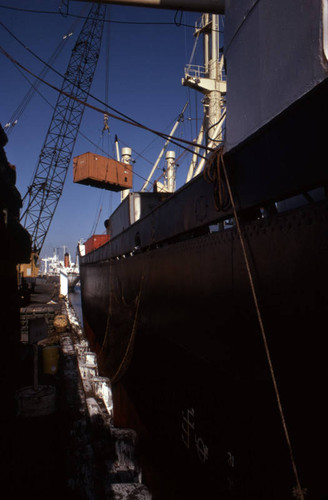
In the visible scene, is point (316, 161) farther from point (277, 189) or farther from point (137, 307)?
point (137, 307)

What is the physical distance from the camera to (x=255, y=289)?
3.40 metres

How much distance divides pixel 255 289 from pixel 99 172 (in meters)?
18.7

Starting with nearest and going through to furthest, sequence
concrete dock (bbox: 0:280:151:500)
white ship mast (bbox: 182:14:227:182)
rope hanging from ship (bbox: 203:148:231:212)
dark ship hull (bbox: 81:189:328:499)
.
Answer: dark ship hull (bbox: 81:189:328:499)
concrete dock (bbox: 0:280:151:500)
rope hanging from ship (bbox: 203:148:231:212)
white ship mast (bbox: 182:14:227:182)

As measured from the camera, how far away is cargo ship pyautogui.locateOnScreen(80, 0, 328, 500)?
270cm

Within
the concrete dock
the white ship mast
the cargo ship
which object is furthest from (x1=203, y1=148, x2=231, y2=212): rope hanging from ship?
the white ship mast

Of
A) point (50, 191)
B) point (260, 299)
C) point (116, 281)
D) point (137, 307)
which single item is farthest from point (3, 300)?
point (50, 191)

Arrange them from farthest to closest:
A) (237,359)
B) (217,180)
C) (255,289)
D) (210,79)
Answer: (210,79) → (217,180) → (237,359) → (255,289)

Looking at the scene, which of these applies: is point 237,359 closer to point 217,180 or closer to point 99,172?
point 217,180

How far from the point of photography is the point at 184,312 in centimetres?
523

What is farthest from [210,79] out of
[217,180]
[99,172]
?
[217,180]

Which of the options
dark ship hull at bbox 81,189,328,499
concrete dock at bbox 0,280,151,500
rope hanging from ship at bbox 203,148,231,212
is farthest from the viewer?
rope hanging from ship at bbox 203,148,231,212

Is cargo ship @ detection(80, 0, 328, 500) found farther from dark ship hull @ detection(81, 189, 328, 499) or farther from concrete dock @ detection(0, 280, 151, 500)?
concrete dock @ detection(0, 280, 151, 500)

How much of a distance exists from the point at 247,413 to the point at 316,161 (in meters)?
2.83

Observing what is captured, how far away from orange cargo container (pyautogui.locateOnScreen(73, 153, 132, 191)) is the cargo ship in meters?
15.3
